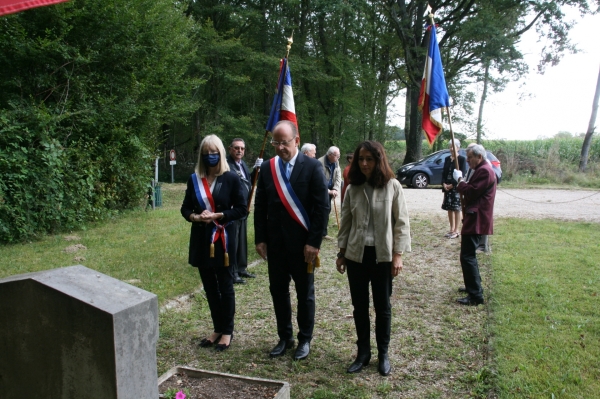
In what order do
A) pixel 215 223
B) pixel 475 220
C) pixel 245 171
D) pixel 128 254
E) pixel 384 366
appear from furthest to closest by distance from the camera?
1. pixel 128 254
2. pixel 245 171
3. pixel 475 220
4. pixel 215 223
5. pixel 384 366

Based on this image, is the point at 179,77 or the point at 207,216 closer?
the point at 207,216

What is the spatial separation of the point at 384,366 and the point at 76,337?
8.35ft

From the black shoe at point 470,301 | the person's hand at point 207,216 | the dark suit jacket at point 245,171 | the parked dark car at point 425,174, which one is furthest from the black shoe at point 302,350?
the parked dark car at point 425,174

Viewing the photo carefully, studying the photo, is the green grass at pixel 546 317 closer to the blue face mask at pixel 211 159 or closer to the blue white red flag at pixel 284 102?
the blue face mask at pixel 211 159

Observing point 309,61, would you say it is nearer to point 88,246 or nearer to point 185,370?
point 88,246

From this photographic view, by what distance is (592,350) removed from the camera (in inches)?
163

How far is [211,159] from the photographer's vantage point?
4.23 m

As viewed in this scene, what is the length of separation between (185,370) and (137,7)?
10.9 metres

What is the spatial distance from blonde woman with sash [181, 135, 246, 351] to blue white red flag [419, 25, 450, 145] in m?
3.30

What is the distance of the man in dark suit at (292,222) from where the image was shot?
3.98 metres

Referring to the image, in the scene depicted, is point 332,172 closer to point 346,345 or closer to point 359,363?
point 346,345

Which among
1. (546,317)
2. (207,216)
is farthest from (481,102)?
(207,216)

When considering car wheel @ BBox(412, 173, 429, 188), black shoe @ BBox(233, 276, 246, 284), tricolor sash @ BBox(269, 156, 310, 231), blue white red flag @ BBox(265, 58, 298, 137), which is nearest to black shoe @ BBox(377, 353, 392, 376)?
tricolor sash @ BBox(269, 156, 310, 231)

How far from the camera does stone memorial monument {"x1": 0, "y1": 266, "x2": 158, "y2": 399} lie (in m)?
2.04
